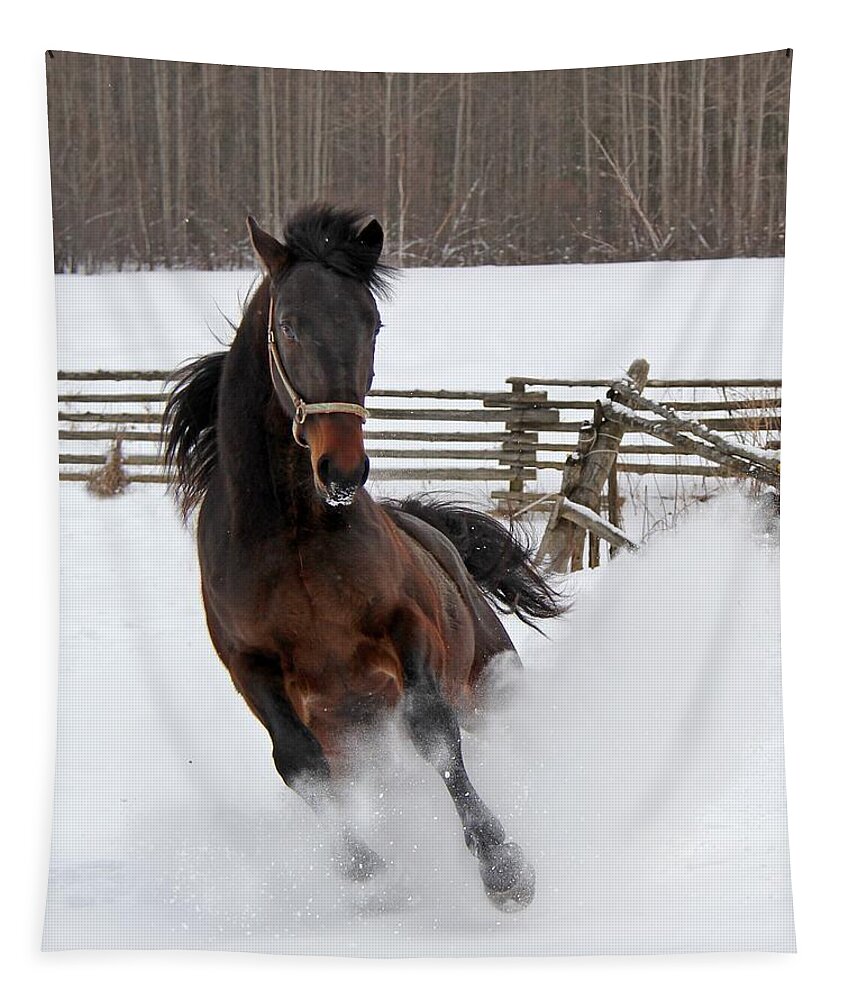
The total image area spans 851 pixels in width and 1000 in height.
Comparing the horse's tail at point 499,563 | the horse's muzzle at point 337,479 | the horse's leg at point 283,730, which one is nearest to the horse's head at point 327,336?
the horse's muzzle at point 337,479

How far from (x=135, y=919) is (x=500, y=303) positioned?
209cm

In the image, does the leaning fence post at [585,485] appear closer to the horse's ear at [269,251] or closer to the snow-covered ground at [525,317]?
the snow-covered ground at [525,317]

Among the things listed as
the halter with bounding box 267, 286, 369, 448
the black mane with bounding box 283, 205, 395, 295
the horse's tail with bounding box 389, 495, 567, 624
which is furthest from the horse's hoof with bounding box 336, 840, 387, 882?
the black mane with bounding box 283, 205, 395, 295

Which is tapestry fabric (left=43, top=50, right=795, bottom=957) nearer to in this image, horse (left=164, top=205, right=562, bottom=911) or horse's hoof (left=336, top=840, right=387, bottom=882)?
horse's hoof (left=336, top=840, right=387, bottom=882)

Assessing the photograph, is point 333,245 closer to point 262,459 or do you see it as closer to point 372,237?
point 372,237

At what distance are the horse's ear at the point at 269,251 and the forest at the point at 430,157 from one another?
497 mm

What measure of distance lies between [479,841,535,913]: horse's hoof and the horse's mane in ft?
4.16

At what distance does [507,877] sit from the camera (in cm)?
286

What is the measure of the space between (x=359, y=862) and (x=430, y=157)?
6.68ft

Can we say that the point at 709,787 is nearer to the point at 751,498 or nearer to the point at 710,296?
the point at 751,498

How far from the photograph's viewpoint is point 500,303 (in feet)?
10.0

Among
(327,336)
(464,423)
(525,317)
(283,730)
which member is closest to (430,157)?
(525,317)

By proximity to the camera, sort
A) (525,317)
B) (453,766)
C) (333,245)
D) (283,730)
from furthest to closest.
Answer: (525,317)
(453,766)
(283,730)
(333,245)

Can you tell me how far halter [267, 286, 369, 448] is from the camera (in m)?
2.37
